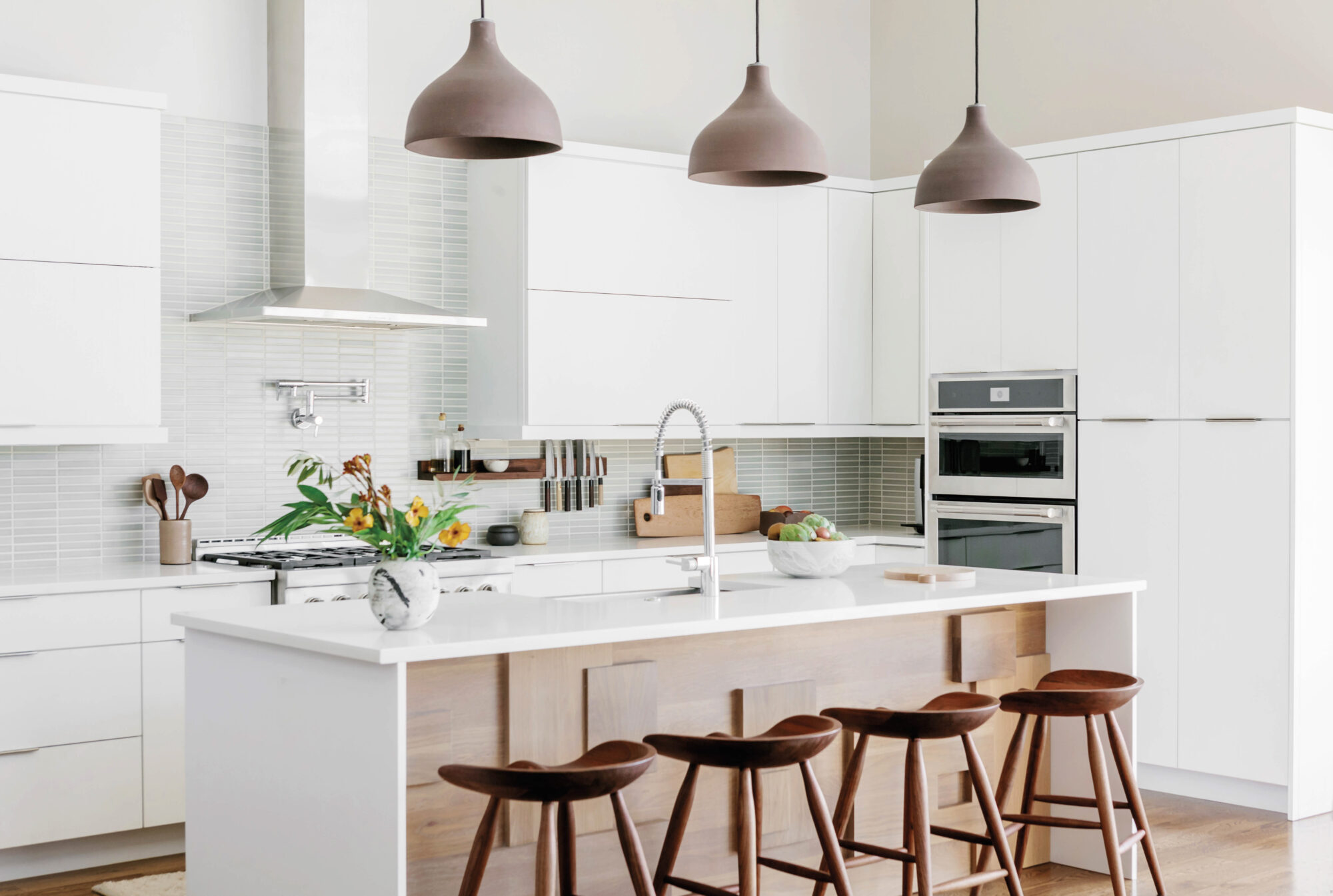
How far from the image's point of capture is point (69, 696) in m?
4.15

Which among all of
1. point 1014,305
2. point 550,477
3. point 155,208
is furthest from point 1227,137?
point 155,208

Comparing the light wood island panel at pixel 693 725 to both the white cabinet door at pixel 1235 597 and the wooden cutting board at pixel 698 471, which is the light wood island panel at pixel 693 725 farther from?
the wooden cutting board at pixel 698 471

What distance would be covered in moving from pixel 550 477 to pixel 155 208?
1.99m

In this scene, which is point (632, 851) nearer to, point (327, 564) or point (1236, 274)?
point (327, 564)

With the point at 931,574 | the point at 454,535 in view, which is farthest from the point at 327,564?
the point at 931,574

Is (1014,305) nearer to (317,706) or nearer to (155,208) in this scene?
(155,208)

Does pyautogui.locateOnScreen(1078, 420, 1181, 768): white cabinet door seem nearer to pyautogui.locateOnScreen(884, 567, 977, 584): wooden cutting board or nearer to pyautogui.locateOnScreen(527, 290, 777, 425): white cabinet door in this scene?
pyautogui.locateOnScreen(884, 567, 977, 584): wooden cutting board

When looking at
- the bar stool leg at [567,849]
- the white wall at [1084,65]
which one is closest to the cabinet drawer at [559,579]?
the bar stool leg at [567,849]

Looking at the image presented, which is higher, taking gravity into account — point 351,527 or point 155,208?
point 155,208

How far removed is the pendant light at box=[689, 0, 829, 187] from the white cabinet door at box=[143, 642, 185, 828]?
2236mm

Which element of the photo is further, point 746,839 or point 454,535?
point 454,535

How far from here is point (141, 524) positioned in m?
4.94

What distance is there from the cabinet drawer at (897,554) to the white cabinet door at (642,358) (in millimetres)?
763

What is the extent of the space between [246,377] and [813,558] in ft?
7.70
